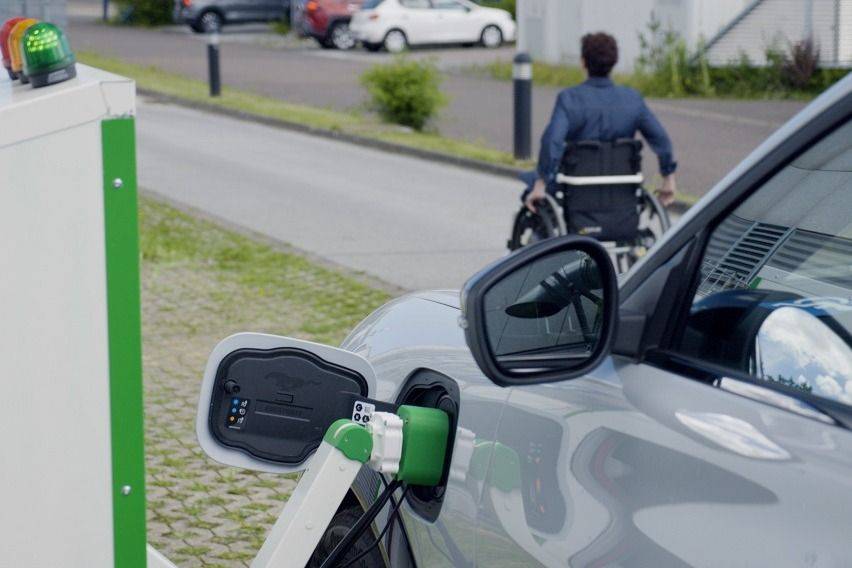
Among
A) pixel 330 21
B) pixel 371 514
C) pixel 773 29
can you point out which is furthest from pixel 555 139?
pixel 330 21

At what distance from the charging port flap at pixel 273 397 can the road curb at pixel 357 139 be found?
9.99 meters

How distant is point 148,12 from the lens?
48906mm

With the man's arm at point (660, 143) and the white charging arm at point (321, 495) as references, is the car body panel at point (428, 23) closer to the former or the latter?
the man's arm at point (660, 143)

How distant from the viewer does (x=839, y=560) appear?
1776 mm

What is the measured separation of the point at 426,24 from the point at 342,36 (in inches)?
99.7

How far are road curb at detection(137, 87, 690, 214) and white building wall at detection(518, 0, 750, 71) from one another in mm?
7178

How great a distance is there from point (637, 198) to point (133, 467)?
6438 millimetres

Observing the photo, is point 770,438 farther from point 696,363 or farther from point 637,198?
point 637,198

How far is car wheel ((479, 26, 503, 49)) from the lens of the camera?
119ft

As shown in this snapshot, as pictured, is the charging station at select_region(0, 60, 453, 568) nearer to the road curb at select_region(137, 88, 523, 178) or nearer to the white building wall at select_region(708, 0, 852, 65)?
the road curb at select_region(137, 88, 523, 178)

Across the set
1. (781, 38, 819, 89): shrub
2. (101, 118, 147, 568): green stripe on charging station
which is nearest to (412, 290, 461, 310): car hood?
(101, 118, 147, 568): green stripe on charging station

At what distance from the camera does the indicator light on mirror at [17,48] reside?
2.61 meters

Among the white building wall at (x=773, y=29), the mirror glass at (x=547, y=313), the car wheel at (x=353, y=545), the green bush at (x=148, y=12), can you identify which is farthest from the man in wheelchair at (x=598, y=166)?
the green bush at (x=148, y=12)

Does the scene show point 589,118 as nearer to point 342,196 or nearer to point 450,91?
point 342,196
